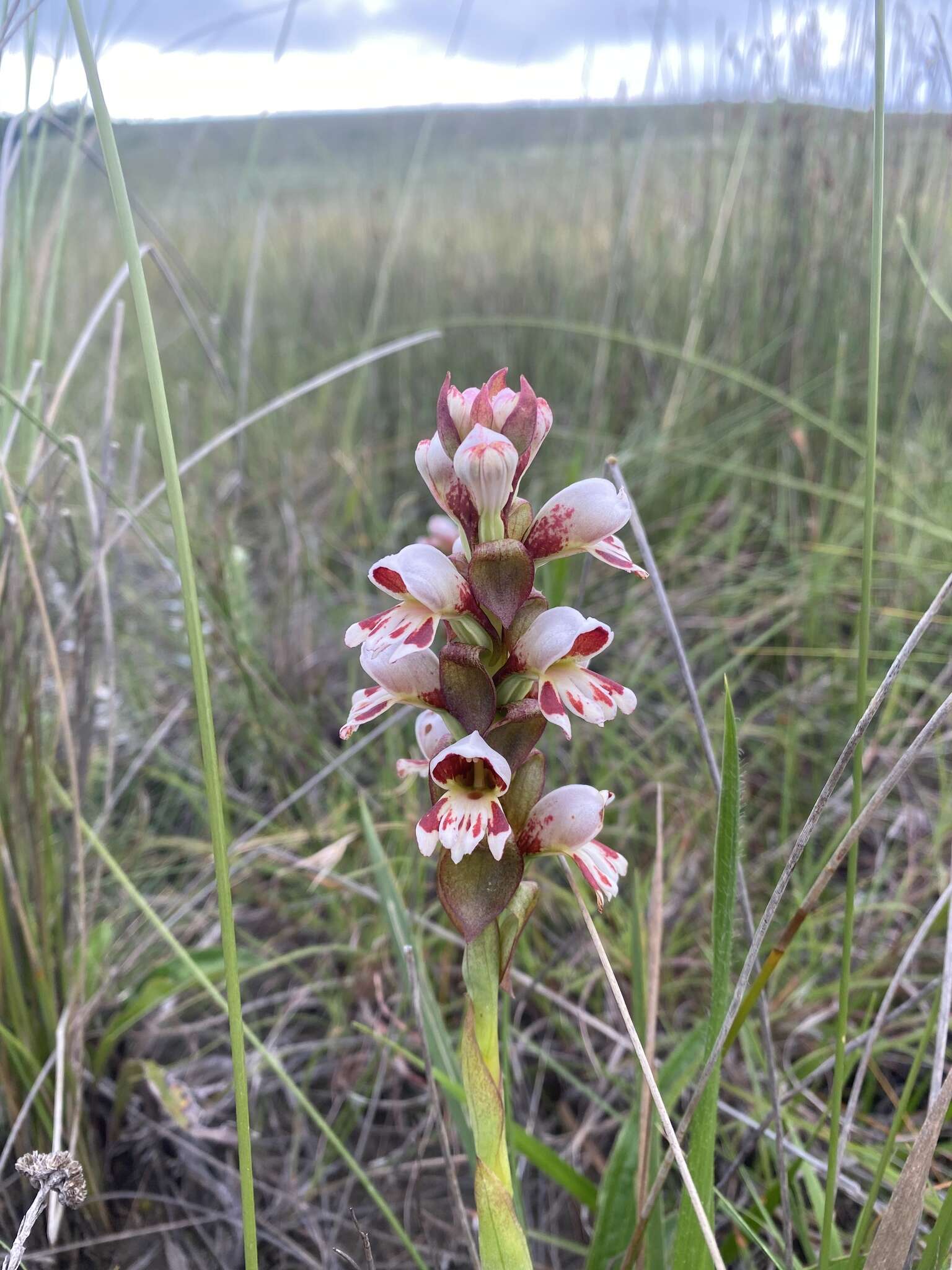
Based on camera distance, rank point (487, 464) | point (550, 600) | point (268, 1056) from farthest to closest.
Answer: point (550, 600) < point (268, 1056) < point (487, 464)

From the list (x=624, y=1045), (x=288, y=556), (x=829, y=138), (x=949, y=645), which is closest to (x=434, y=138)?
(x=829, y=138)

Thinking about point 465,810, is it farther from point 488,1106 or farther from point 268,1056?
point 268,1056

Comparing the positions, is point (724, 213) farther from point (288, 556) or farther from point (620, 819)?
point (620, 819)

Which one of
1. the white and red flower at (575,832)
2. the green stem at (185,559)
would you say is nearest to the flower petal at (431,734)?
the white and red flower at (575,832)

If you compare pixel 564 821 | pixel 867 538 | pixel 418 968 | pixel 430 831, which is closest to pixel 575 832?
pixel 564 821

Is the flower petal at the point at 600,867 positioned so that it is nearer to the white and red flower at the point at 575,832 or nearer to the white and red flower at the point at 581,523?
the white and red flower at the point at 575,832

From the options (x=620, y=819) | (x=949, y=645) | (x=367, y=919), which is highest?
(x=949, y=645)
